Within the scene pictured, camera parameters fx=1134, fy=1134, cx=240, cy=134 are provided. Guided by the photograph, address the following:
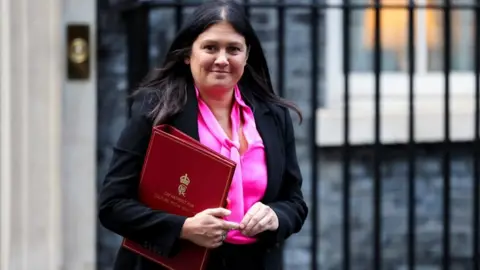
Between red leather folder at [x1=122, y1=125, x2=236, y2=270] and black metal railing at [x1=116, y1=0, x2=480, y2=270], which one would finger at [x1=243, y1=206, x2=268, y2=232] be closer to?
red leather folder at [x1=122, y1=125, x2=236, y2=270]

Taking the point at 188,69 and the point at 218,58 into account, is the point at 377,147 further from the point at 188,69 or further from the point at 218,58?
the point at 218,58

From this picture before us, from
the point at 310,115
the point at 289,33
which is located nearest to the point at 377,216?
the point at 310,115

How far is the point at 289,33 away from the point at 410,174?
3.00ft

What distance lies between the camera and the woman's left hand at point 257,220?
269 centimetres

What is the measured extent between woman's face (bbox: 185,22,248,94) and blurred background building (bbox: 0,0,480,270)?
1.56 meters

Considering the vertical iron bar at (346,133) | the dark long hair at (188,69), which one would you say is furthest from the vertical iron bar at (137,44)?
the dark long hair at (188,69)

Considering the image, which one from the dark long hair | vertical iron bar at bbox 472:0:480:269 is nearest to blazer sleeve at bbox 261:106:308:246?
the dark long hair

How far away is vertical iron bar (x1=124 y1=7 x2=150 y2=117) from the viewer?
442 centimetres

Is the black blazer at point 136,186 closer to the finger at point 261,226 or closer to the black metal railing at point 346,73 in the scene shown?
the finger at point 261,226

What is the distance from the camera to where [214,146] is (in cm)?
277

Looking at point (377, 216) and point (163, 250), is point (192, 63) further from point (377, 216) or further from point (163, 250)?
point (377, 216)

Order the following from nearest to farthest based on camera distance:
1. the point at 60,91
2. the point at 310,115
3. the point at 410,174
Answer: the point at 60,91, the point at 410,174, the point at 310,115

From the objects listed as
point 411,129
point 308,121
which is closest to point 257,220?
point 411,129

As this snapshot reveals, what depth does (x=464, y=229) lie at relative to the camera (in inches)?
212
